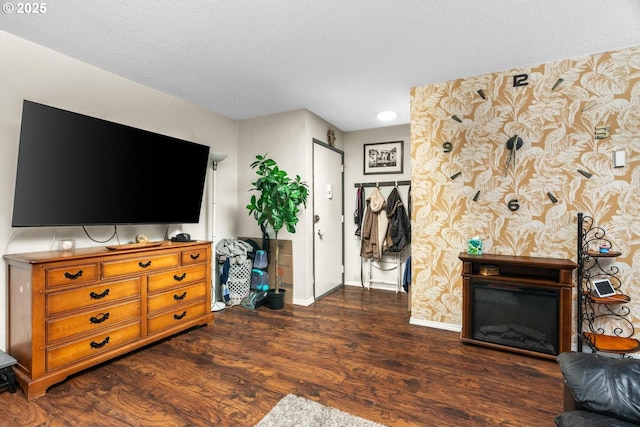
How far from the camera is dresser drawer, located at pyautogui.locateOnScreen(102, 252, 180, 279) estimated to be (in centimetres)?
223

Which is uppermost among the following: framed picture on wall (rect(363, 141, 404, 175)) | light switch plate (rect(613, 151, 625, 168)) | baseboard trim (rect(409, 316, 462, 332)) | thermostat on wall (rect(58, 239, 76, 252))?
framed picture on wall (rect(363, 141, 404, 175))

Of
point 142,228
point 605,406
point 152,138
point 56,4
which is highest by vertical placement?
point 56,4

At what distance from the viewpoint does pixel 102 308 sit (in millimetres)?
2191

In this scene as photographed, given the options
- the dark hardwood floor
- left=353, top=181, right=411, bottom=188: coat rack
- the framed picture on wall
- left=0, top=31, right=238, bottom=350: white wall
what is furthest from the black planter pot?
the framed picture on wall

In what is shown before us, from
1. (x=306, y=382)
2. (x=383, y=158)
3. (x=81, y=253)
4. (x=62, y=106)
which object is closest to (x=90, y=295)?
(x=81, y=253)

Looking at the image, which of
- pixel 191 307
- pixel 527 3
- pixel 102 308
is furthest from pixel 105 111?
pixel 527 3

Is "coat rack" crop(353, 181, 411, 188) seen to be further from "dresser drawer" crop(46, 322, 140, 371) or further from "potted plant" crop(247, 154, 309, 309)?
"dresser drawer" crop(46, 322, 140, 371)

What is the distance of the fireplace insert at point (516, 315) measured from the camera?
2.35 metres

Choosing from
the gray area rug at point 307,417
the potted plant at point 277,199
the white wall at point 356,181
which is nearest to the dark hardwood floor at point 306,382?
the gray area rug at point 307,417

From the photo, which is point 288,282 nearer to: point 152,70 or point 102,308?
point 102,308

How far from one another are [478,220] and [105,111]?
3565mm

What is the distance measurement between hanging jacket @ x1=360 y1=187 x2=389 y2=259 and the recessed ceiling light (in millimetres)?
1010

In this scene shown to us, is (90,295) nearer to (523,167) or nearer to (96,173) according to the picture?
(96,173)

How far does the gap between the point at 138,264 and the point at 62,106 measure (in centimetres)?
141
